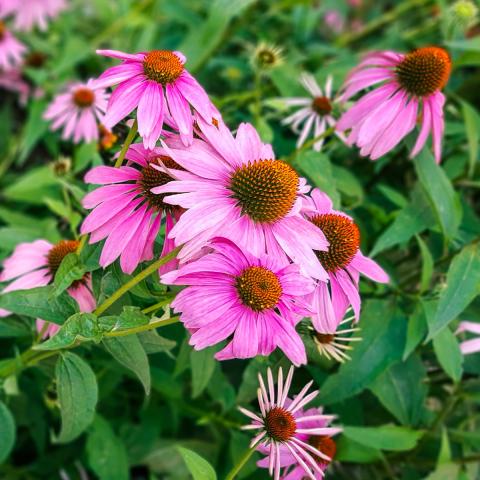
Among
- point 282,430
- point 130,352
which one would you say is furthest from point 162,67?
point 282,430

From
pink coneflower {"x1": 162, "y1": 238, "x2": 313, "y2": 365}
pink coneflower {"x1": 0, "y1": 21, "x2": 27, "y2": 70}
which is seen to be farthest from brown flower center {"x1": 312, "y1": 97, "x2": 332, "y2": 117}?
pink coneflower {"x1": 0, "y1": 21, "x2": 27, "y2": 70}

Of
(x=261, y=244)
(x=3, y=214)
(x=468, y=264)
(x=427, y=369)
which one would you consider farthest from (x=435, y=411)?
(x=3, y=214)

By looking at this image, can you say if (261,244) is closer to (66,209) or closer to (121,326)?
(121,326)

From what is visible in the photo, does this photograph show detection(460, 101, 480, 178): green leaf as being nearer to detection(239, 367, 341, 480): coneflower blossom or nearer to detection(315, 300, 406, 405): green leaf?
detection(315, 300, 406, 405): green leaf

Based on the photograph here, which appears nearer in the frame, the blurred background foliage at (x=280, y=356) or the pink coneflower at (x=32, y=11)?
the blurred background foliage at (x=280, y=356)

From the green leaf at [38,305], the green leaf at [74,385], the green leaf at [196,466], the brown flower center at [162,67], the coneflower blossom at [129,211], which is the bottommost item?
the green leaf at [196,466]

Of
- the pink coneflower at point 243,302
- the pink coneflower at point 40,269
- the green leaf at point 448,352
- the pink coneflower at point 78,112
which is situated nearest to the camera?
the pink coneflower at point 243,302

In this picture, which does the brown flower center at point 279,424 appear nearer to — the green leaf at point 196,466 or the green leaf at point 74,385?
the green leaf at point 196,466

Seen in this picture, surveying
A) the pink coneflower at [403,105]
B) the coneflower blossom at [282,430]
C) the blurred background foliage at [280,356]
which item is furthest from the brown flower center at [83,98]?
the coneflower blossom at [282,430]
